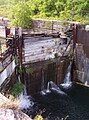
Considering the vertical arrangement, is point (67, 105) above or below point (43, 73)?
below

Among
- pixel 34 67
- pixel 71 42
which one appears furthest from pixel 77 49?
pixel 34 67

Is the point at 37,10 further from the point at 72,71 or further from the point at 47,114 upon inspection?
the point at 47,114

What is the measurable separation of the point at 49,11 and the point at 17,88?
944 cm

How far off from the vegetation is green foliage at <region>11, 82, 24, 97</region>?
585 cm

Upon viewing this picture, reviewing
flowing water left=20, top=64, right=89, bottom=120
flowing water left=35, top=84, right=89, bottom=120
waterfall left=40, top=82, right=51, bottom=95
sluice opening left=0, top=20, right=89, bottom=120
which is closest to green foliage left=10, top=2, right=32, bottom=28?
sluice opening left=0, top=20, right=89, bottom=120

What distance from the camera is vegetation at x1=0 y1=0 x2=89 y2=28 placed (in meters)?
22.0

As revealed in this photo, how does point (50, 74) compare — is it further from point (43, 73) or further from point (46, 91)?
point (46, 91)

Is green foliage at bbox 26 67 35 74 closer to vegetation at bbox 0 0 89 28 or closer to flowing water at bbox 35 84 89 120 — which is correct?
flowing water at bbox 35 84 89 120

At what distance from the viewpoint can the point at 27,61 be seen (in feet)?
63.5

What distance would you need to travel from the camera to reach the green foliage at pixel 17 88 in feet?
57.0

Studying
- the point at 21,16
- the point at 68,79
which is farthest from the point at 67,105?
the point at 21,16

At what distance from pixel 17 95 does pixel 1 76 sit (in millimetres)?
1993

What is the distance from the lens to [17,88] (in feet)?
58.4

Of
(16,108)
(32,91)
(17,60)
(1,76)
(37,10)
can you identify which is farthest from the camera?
(37,10)
